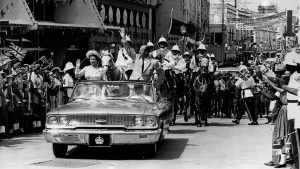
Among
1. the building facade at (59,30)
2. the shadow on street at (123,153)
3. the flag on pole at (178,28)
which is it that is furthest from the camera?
the flag on pole at (178,28)

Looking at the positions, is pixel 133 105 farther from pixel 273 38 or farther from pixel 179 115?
pixel 273 38

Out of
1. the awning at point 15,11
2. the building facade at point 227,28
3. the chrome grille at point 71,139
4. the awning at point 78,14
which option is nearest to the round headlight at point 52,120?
the chrome grille at point 71,139

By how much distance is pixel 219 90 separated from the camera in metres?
28.3

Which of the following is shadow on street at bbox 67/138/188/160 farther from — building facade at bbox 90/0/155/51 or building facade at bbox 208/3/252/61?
building facade at bbox 208/3/252/61

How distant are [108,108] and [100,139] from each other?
611mm

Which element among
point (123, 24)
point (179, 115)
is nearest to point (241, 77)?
point (179, 115)

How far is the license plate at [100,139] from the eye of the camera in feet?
41.1

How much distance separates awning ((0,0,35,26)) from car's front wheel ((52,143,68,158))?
41.0 ft

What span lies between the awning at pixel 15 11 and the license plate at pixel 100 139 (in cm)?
1323

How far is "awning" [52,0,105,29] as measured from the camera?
32.2m

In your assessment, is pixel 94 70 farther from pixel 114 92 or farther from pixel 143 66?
pixel 143 66

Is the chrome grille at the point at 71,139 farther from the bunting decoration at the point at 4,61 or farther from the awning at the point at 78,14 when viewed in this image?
the awning at the point at 78,14

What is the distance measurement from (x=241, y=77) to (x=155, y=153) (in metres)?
11.0

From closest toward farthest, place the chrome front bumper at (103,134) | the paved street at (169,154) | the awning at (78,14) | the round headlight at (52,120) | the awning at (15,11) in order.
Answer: the paved street at (169,154)
the chrome front bumper at (103,134)
the round headlight at (52,120)
the awning at (15,11)
the awning at (78,14)
